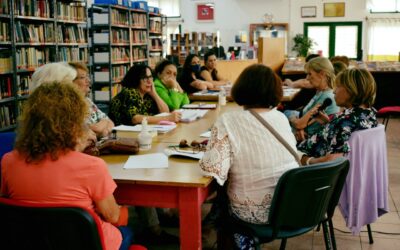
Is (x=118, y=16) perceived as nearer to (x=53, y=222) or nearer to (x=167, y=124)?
(x=167, y=124)

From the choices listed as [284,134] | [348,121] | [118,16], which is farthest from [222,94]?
[118,16]

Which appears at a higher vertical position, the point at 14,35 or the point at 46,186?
the point at 14,35

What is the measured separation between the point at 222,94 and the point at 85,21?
372 cm

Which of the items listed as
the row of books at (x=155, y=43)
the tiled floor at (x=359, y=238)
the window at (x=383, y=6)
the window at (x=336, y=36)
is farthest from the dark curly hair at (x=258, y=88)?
the window at (x=383, y=6)

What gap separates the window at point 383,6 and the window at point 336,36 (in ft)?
1.93

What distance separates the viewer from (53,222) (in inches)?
54.7

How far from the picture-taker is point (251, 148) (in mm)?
2023

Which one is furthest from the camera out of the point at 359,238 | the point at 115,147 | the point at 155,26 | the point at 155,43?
the point at 155,43

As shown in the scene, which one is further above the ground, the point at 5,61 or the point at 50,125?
the point at 5,61

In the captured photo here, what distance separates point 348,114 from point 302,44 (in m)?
11.7

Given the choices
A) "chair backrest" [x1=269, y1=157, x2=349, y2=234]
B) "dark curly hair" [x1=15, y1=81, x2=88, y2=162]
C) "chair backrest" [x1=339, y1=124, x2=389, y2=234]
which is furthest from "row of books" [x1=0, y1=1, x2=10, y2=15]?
"chair backrest" [x1=269, y1=157, x2=349, y2=234]

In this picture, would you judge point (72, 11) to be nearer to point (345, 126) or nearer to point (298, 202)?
point (345, 126)

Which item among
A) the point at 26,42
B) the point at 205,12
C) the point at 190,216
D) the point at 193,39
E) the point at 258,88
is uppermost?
the point at 205,12

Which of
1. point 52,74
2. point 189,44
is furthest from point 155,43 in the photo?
point 52,74
